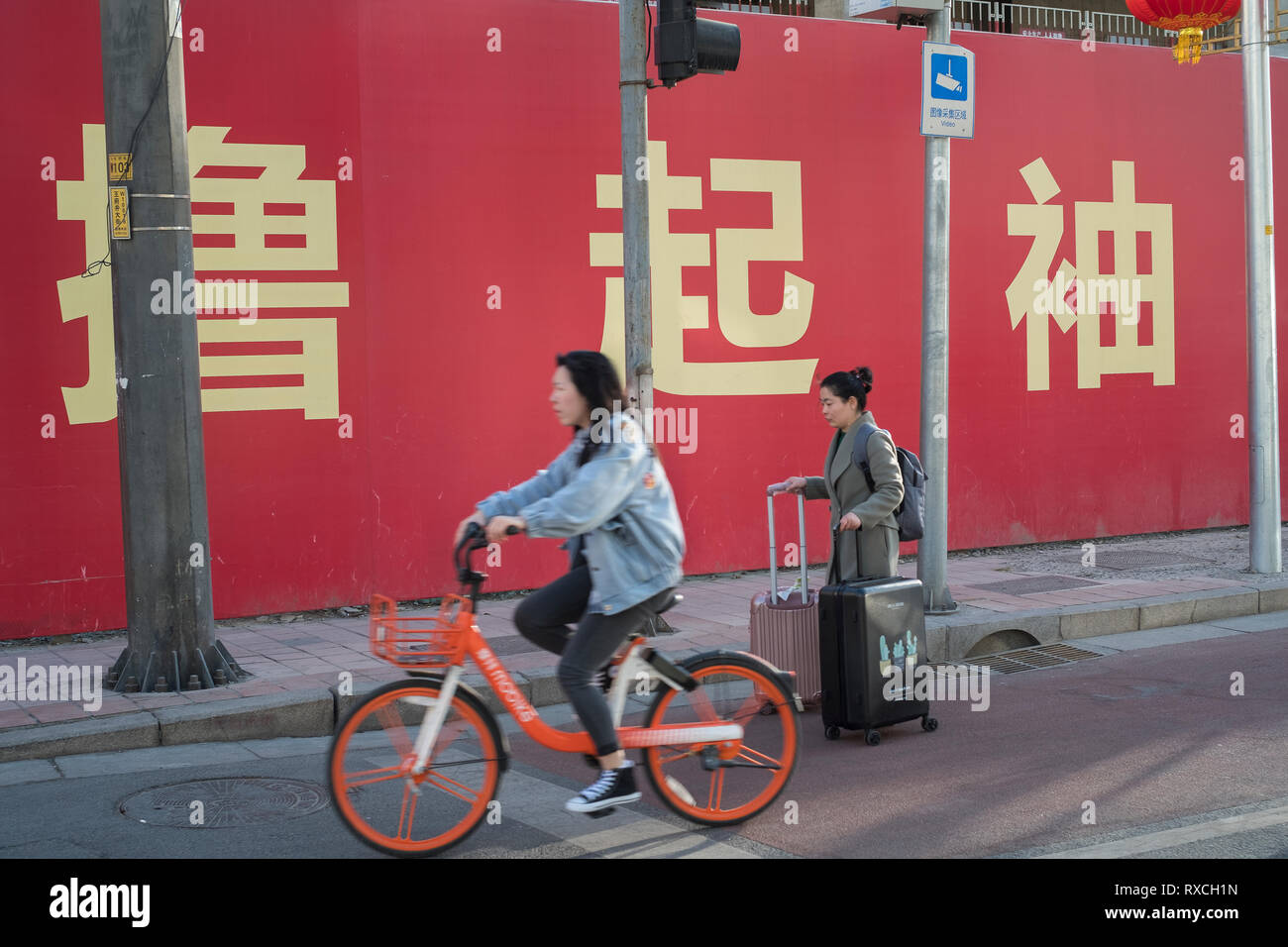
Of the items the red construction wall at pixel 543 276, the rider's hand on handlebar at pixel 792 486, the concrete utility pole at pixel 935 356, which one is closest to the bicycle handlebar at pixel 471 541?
the rider's hand on handlebar at pixel 792 486

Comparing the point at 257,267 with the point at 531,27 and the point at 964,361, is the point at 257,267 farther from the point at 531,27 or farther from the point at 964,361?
the point at 964,361

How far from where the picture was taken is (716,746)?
5.51 meters

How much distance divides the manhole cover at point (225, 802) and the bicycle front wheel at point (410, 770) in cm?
68

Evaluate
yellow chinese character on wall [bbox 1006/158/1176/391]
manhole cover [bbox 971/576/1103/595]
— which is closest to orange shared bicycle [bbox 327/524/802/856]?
manhole cover [bbox 971/576/1103/595]

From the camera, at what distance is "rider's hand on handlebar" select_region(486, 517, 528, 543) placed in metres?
4.95

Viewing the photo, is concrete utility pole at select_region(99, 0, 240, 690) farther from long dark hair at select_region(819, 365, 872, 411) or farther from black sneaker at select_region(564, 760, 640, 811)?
long dark hair at select_region(819, 365, 872, 411)

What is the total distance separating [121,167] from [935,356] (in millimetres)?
5020

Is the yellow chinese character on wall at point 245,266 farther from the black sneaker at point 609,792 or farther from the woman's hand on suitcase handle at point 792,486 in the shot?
the black sneaker at point 609,792

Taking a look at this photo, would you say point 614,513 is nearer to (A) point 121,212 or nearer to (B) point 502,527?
(B) point 502,527

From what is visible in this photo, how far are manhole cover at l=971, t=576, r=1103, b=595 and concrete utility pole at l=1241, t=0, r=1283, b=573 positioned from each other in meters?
1.40

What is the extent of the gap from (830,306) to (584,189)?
2282 mm

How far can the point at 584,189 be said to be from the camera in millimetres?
10602
